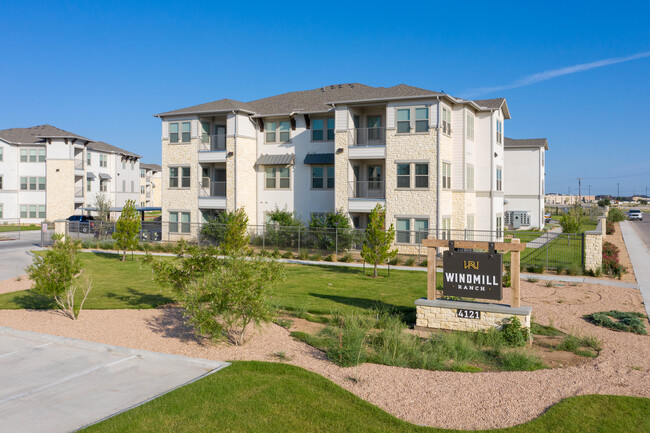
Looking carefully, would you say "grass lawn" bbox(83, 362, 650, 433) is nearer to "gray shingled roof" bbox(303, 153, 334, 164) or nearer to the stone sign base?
the stone sign base

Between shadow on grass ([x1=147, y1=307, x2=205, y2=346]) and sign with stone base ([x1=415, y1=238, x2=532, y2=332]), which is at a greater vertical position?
sign with stone base ([x1=415, y1=238, x2=532, y2=332])

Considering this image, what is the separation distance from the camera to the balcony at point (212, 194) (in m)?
33.9

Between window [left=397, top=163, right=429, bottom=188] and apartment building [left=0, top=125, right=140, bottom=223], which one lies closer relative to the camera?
window [left=397, top=163, right=429, bottom=188]

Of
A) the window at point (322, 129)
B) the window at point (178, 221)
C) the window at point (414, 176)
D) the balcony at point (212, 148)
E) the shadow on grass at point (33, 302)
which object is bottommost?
the shadow on grass at point (33, 302)

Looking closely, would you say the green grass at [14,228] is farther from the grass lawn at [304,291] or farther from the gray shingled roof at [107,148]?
the grass lawn at [304,291]

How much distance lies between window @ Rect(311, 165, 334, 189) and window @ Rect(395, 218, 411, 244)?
222 inches

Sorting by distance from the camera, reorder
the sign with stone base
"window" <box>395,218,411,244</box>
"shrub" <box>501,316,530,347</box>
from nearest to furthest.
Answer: "shrub" <box>501,316,530,347</box>, the sign with stone base, "window" <box>395,218,411,244</box>

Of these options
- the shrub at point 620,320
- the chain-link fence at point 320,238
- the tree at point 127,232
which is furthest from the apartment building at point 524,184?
the shrub at point 620,320

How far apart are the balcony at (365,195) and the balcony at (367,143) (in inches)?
68.5

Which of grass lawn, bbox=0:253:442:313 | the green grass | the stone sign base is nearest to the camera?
the stone sign base

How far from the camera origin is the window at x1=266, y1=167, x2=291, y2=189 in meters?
34.3

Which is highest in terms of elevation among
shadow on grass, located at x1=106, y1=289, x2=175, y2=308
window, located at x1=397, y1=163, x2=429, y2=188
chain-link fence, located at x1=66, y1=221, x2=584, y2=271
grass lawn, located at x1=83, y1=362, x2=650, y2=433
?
window, located at x1=397, y1=163, x2=429, y2=188

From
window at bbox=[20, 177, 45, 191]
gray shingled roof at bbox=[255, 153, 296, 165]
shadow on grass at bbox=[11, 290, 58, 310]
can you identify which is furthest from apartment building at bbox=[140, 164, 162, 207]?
shadow on grass at bbox=[11, 290, 58, 310]

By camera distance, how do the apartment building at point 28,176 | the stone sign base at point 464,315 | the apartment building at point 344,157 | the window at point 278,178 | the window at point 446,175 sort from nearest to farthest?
the stone sign base at point 464,315
the apartment building at point 344,157
the window at point 446,175
the window at point 278,178
the apartment building at point 28,176
